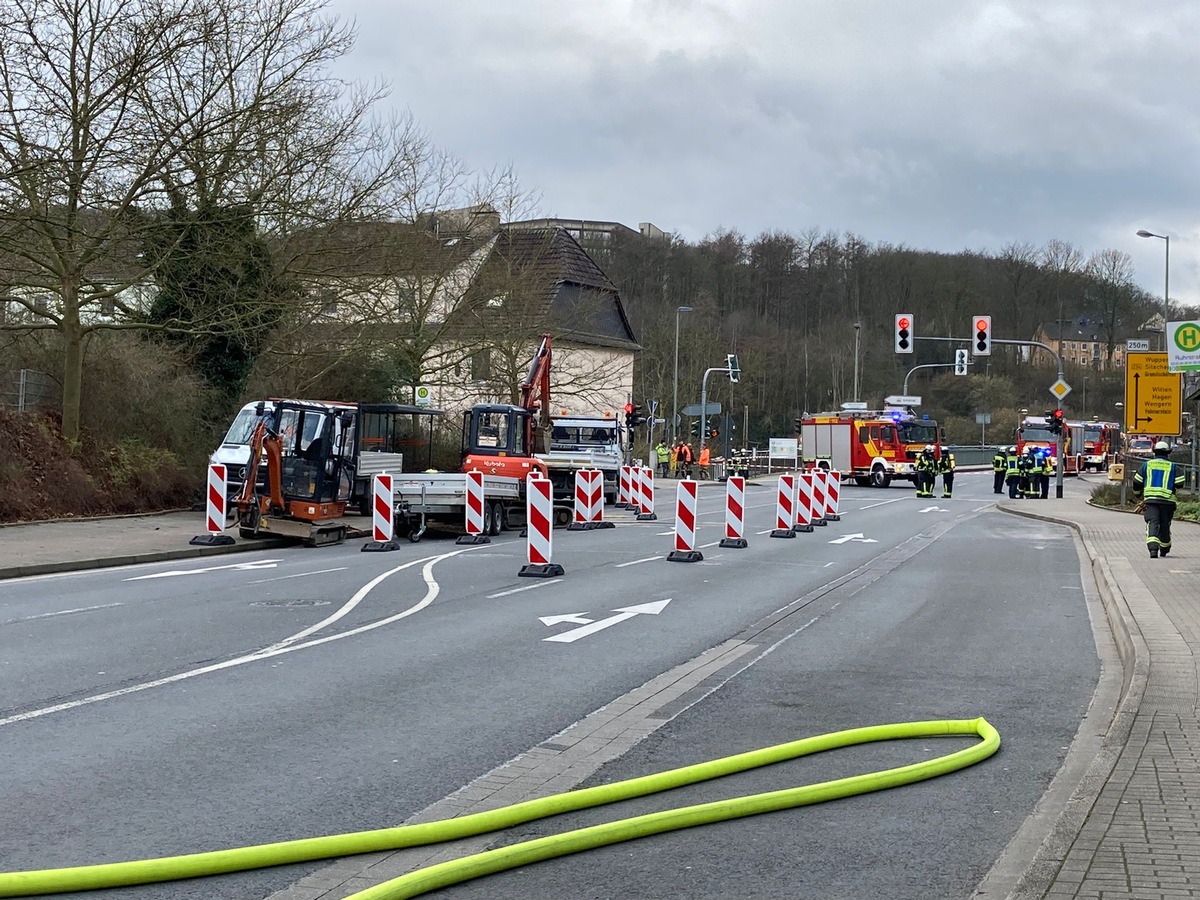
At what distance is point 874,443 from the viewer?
56.5m

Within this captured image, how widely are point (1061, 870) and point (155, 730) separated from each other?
16.6 ft

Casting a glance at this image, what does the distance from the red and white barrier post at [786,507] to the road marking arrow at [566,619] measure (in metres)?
12.4

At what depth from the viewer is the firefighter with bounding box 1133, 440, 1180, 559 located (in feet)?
63.1

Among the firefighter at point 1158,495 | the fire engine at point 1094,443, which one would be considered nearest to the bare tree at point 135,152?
the firefighter at point 1158,495

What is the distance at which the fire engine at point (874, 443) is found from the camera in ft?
185

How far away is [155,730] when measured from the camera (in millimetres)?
7469

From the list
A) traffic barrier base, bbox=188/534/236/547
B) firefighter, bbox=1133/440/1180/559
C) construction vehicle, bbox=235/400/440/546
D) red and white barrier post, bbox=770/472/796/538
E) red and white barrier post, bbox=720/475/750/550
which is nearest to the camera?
firefighter, bbox=1133/440/1180/559

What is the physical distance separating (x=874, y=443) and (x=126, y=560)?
42.4 m

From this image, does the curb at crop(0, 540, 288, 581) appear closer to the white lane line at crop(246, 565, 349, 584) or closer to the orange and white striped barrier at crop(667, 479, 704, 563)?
the white lane line at crop(246, 565, 349, 584)

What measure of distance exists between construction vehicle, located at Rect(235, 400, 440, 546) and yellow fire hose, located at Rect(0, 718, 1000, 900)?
52.4 ft

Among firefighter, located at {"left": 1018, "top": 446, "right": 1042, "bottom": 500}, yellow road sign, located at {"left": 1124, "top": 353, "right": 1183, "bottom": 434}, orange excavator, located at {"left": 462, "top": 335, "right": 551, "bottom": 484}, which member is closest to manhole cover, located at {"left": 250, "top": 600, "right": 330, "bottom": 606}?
orange excavator, located at {"left": 462, "top": 335, "right": 551, "bottom": 484}

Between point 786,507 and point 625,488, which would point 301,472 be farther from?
point 625,488

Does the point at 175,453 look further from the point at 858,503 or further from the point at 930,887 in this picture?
the point at 930,887

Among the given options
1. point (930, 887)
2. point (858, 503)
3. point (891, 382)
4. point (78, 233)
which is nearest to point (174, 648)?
point (930, 887)
